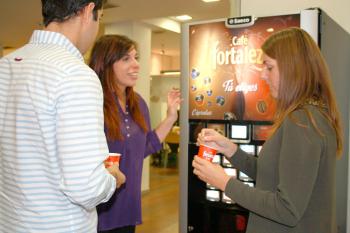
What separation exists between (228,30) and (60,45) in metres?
0.97

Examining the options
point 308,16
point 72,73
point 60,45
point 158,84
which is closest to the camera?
point 72,73

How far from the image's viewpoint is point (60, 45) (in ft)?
3.65

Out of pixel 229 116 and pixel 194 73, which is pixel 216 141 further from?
pixel 194 73

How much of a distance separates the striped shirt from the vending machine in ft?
2.95

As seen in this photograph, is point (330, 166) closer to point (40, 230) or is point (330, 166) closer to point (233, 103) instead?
point (233, 103)

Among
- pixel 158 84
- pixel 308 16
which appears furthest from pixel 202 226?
pixel 158 84

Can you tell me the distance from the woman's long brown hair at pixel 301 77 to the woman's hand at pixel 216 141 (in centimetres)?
31

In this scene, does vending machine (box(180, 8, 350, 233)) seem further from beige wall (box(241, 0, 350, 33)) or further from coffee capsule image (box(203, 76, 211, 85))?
beige wall (box(241, 0, 350, 33))

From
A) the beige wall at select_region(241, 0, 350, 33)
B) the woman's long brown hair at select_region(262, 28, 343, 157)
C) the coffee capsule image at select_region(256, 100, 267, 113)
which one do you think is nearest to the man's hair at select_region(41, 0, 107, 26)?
the woman's long brown hair at select_region(262, 28, 343, 157)

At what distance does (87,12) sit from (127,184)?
92 centimetres

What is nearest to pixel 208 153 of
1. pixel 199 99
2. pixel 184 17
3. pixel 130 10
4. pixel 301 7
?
pixel 199 99

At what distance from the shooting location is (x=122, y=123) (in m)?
1.78

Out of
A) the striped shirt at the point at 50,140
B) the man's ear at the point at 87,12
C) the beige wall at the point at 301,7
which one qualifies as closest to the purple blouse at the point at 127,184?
the striped shirt at the point at 50,140

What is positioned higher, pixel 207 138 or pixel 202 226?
pixel 207 138
